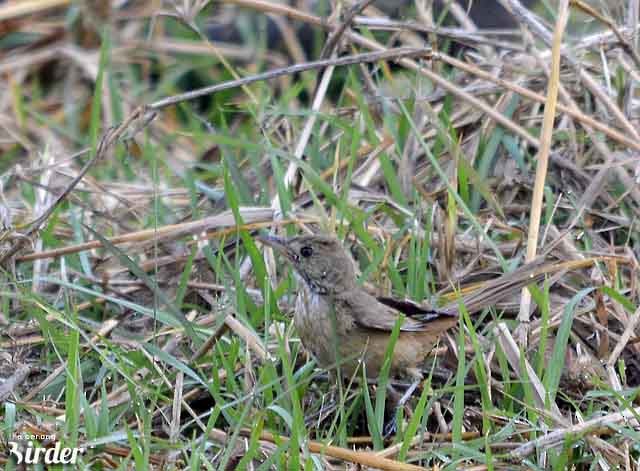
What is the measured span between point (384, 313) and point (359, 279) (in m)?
0.45

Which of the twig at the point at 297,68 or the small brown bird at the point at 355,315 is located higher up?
the twig at the point at 297,68

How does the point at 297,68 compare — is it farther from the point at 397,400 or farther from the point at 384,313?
the point at 397,400

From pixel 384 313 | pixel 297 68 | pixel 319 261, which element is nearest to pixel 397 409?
pixel 384 313

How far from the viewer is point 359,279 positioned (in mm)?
4754

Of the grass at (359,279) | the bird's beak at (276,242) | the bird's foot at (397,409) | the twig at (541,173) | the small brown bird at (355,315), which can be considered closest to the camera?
the grass at (359,279)

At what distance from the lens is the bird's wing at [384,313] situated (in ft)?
14.0

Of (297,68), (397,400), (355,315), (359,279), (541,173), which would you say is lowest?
(397,400)

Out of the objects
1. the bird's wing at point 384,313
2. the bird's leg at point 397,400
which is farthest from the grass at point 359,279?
the bird's wing at point 384,313

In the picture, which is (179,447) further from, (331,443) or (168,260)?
(168,260)

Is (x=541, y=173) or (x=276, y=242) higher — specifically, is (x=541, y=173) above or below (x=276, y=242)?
above

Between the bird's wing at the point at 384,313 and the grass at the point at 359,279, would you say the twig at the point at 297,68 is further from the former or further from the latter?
the bird's wing at the point at 384,313

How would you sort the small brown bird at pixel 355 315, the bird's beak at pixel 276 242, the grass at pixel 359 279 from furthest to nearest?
the bird's beak at pixel 276 242 < the small brown bird at pixel 355 315 < the grass at pixel 359 279

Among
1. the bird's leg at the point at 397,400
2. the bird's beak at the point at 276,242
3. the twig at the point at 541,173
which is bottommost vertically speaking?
the bird's leg at the point at 397,400

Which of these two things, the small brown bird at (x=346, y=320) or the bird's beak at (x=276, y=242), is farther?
the bird's beak at (x=276, y=242)
